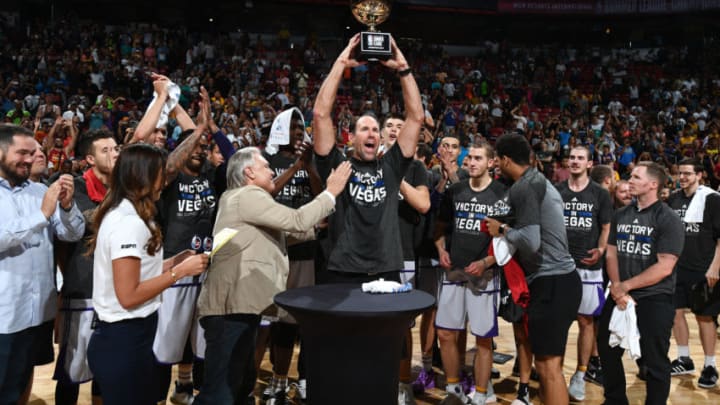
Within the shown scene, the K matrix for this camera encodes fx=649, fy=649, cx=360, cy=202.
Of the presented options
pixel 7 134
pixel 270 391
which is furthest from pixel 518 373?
pixel 7 134

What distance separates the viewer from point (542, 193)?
4.09m

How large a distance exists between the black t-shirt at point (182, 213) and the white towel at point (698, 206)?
418 centimetres

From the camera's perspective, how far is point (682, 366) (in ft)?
18.8

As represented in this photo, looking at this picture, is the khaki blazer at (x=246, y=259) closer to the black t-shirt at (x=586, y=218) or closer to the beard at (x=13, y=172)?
the beard at (x=13, y=172)

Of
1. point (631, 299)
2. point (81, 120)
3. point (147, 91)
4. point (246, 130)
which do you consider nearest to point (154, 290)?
point (631, 299)

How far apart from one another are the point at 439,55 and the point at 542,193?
708 inches

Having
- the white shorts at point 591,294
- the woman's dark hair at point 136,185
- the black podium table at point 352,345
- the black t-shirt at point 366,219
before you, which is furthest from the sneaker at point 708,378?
the woman's dark hair at point 136,185

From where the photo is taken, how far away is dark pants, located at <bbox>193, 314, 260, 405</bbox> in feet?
11.0

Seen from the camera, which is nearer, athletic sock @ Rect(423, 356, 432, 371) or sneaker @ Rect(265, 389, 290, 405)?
sneaker @ Rect(265, 389, 290, 405)

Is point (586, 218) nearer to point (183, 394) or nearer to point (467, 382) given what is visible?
point (467, 382)

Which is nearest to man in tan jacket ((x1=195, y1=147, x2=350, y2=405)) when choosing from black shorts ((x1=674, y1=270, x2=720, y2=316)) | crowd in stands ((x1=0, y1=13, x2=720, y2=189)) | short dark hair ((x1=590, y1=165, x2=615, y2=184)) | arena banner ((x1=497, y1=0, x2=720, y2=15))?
short dark hair ((x1=590, y1=165, x2=615, y2=184))

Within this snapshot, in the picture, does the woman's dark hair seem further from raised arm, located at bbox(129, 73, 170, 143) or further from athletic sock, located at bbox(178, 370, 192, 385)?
athletic sock, located at bbox(178, 370, 192, 385)

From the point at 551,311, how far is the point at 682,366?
2498mm

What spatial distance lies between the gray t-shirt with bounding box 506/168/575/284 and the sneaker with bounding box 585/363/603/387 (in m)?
1.75
